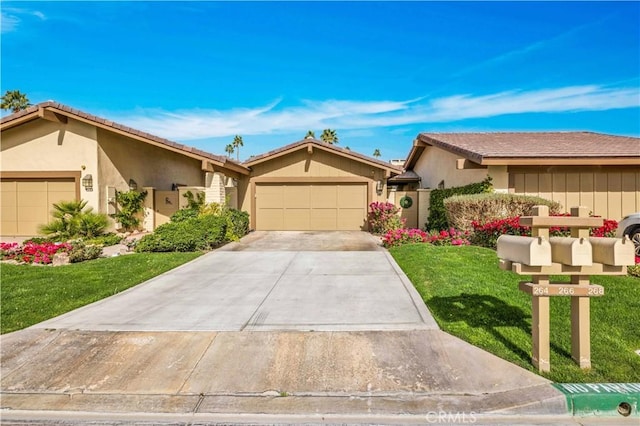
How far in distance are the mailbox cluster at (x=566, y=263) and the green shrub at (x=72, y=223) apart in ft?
40.2

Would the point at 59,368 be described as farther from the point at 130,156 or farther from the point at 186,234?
the point at 130,156

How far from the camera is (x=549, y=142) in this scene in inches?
550

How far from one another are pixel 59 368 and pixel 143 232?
36.0 feet

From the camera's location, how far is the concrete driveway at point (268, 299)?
4965 mm

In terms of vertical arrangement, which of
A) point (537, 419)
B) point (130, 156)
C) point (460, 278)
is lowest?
point (537, 419)

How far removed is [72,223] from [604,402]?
13322 mm

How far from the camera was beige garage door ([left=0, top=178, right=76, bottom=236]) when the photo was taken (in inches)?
521

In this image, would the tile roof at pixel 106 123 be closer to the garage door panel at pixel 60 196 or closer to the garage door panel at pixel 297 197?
the garage door panel at pixel 60 196

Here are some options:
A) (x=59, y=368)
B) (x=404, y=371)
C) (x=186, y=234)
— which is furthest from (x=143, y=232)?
(x=404, y=371)

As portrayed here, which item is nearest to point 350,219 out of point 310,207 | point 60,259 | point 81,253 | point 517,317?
point 310,207

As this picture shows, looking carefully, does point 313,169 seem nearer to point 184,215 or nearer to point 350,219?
point 350,219

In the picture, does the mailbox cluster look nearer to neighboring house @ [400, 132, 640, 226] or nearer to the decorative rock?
neighboring house @ [400, 132, 640, 226]

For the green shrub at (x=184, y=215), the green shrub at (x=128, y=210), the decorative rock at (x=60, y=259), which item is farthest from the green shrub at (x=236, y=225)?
the decorative rock at (x=60, y=259)

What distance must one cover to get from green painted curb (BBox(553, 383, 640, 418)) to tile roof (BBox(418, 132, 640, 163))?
8.99 m
